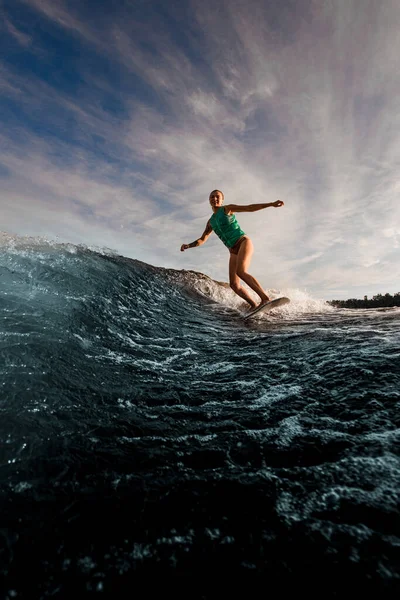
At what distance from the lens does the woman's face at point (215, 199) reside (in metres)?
7.44

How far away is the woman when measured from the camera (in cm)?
718

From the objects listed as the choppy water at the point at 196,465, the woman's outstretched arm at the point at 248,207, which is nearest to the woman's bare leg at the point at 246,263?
the woman's outstretched arm at the point at 248,207

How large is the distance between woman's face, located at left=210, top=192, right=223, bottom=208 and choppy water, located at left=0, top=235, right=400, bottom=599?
4.59 m

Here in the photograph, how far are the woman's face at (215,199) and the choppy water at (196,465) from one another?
4594 millimetres

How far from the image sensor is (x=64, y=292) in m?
6.10

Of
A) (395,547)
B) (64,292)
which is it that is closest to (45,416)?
(395,547)

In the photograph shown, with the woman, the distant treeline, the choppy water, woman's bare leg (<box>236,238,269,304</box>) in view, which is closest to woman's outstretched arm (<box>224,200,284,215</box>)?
the woman

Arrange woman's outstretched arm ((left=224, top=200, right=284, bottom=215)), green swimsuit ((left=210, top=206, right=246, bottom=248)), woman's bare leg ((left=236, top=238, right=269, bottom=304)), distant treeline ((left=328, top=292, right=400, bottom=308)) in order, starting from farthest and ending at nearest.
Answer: distant treeline ((left=328, top=292, right=400, bottom=308)) < green swimsuit ((left=210, top=206, right=246, bottom=248)) < woman's bare leg ((left=236, top=238, right=269, bottom=304)) < woman's outstretched arm ((left=224, top=200, right=284, bottom=215))

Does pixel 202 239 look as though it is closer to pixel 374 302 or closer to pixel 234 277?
pixel 234 277

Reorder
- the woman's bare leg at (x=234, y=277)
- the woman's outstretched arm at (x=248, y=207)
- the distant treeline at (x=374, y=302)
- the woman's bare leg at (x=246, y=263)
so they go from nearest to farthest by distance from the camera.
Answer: the woman's outstretched arm at (x=248, y=207) → the woman's bare leg at (x=246, y=263) → the woman's bare leg at (x=234, y=277) → the distant treeline at (x=374, y=302)

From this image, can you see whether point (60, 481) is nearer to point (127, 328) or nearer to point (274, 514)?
point (274, 514)

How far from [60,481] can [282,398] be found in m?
1.79

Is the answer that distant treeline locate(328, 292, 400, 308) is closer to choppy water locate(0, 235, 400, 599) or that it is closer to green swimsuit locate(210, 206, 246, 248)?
green swimsuit locate(210, 206, 246, 248)

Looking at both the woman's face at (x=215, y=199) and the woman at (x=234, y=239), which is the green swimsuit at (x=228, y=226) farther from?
the woman's face at (x=215, y=199)
